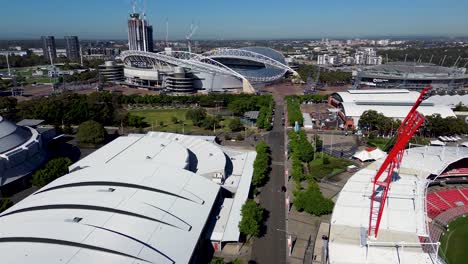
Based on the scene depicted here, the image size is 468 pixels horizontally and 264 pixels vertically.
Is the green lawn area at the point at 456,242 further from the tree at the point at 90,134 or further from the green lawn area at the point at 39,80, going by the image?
the green lawn area at the point at 39,80

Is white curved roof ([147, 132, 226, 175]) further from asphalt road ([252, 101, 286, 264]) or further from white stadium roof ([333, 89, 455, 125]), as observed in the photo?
white stadium roof ([333, 89, 455, 125])

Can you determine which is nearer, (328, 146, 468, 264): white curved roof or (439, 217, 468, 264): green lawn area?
(328, 146, 468, 264): white curved roof

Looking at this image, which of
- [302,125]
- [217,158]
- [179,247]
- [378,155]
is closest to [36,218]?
[179,247]

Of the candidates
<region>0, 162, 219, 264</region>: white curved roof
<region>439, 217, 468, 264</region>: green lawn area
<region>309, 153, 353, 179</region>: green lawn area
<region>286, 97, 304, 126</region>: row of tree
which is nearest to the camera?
<region>0, 162, 219, 264</region>: white curved roof

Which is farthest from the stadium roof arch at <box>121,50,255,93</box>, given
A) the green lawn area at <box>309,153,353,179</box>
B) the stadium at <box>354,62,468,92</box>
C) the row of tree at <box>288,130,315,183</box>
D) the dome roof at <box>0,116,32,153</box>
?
the dome roof at <box>0,116,32,153</box>

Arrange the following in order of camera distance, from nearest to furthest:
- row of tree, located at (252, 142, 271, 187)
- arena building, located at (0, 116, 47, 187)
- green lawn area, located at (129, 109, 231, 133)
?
arena building, located at (0, 116, 47, 187) < row of tree, located at (252, 142, 271, 187) < green lawn area, located at (129, 109, 231, 133)

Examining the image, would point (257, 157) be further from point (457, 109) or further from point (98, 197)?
point (457, 109)
